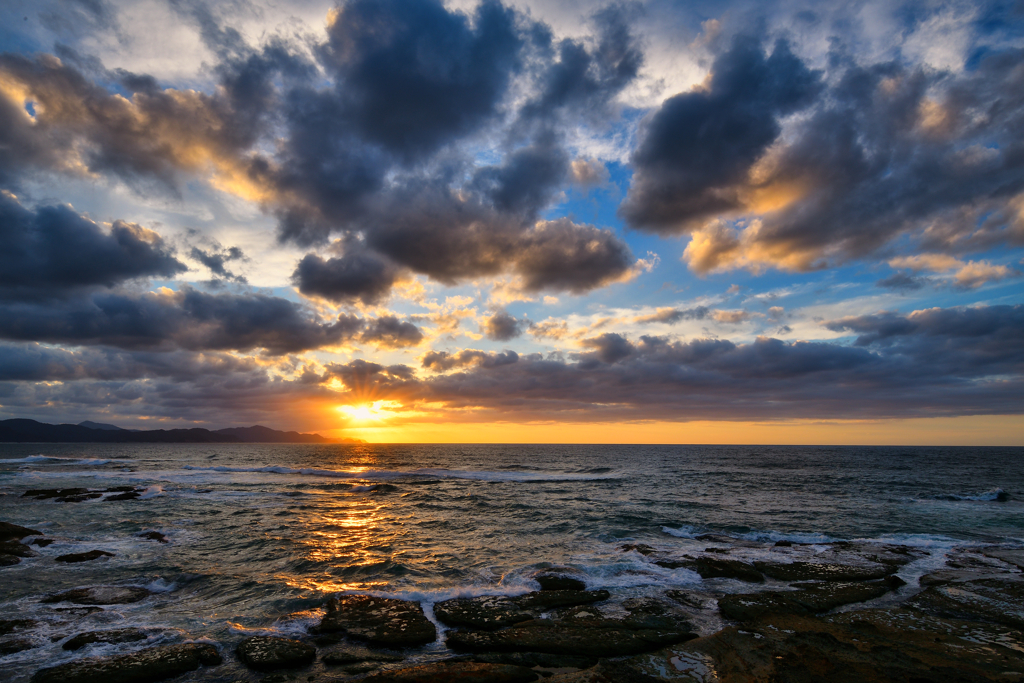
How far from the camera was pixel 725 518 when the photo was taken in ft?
88.7

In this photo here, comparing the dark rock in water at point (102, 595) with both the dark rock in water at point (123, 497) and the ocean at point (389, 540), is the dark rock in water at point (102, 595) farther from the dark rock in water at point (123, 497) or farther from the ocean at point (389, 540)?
the dark rock in water at point (123, 497)

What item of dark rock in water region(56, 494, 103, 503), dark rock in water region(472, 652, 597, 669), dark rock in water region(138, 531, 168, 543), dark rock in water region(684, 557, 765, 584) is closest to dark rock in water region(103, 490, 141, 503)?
dark rock in water region(56, 494, 103, 503)

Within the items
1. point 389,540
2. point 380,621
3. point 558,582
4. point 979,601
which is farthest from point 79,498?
point 979,601

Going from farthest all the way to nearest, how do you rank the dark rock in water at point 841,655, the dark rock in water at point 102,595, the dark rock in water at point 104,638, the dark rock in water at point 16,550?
the dark rock in water at point 16,550 → the dark rock in water at point 102,595 → the dark rock in water at point 104,638 → the dark rock in water at point 841,655

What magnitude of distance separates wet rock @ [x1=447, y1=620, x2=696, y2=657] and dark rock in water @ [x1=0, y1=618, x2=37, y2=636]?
9.93 m

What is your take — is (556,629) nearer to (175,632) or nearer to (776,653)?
(776,653)

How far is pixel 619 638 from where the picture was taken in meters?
10.2

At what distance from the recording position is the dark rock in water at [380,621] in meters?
10.2

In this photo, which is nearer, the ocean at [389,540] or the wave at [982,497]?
the ocean at [389,540]

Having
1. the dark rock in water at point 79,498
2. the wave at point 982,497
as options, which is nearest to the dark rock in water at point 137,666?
the dark rock in water at point 79,498

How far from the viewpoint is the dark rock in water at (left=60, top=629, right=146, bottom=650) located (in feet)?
30.9

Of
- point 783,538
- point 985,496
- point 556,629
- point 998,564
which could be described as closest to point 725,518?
point 783,538

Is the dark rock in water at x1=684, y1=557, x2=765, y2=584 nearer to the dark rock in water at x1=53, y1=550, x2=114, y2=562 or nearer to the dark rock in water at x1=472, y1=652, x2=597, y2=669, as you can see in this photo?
the dark rock in water at x1=472, y1=652, x2=597, y2=669

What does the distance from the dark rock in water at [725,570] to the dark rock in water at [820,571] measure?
564mm
